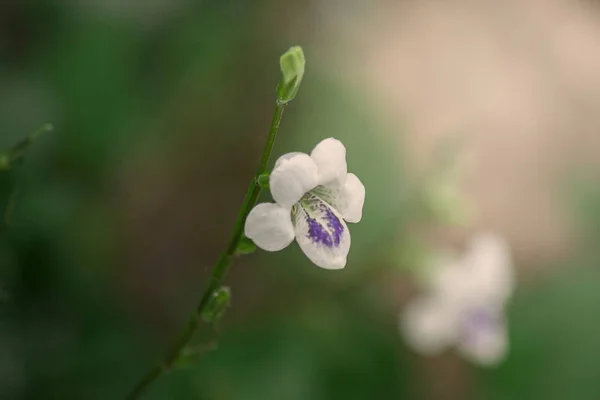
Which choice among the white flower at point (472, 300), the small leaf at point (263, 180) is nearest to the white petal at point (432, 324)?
the white flower at point (472, 300)

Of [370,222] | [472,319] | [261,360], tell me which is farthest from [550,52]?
[261,360]

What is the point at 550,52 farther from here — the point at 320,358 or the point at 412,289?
the point at 320,358

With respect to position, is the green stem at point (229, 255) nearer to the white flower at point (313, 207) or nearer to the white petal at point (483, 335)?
the white flower at point (313, 207)

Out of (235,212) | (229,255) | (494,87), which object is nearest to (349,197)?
(229,255)

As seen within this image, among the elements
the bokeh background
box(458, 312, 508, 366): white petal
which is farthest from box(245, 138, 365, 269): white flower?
box(458, 312, 508, 366): white petal

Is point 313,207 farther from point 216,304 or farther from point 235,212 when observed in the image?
point 235,212

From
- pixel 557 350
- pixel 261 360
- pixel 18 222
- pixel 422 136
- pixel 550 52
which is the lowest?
pixel 261 360

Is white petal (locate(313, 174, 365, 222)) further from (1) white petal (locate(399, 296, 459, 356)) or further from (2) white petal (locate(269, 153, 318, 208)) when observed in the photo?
(1) white petal (locate(399, 296, 459, 356))
